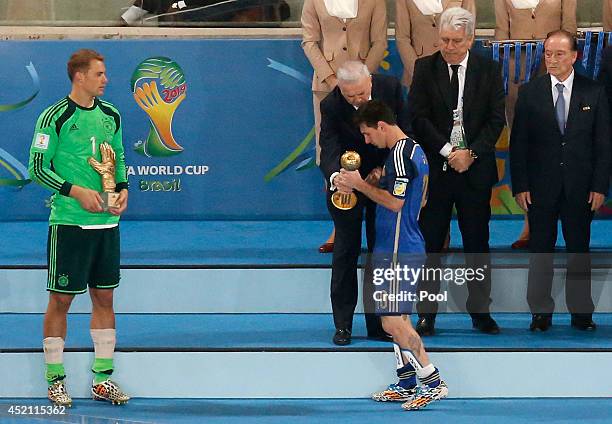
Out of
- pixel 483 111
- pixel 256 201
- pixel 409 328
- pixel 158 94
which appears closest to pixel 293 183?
pixel 256 201

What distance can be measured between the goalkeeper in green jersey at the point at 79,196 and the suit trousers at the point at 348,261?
1193 mm

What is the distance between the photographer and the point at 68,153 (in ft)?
19.3

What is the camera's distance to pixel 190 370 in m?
6.33

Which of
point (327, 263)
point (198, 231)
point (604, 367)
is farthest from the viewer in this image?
point (198, 231)

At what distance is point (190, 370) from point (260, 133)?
2.71 metres

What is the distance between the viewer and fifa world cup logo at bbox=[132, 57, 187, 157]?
8534mm

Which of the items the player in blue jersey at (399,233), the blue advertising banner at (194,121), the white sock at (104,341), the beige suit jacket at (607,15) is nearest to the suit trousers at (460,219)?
the player in blue jersey at (399,233)

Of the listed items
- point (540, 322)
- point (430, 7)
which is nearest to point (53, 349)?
point (540, 322)

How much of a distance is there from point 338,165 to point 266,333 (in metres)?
1.10

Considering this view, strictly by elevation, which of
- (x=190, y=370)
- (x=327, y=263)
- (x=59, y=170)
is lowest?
(x=190, y=370)

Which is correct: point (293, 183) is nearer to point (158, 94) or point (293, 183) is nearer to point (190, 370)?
point (158, 94)

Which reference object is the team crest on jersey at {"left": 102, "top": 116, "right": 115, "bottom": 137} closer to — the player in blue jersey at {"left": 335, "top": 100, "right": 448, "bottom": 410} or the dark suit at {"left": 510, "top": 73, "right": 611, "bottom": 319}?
the player in blue jersey at {"left": 335, "top": 100, "right": 448, "bottom": 410}

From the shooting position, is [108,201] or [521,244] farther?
[521,244]

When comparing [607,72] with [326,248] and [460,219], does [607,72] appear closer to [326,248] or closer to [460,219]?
[460,219]
